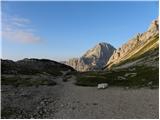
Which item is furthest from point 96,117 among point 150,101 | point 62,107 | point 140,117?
point 150,101

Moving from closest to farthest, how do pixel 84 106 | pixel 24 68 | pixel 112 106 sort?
pixel 112 106 < pixel 84 106 < pixel 24 68

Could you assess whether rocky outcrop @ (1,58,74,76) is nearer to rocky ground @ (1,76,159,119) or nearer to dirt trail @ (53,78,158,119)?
rocky ground @ (1,76,159,119)

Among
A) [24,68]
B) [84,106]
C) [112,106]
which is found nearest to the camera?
[112,106]

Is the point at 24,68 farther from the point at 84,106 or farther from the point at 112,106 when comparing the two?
the point at 112,106

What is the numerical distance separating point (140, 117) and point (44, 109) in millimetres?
13186

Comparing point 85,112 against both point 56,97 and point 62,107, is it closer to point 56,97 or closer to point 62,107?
point 62,107

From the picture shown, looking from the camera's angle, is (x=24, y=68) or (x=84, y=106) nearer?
(x=84, y=106)

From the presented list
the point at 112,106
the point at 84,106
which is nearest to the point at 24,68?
the point at 84,106

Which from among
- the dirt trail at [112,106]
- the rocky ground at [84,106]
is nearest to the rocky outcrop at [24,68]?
the rocky ground at [84,106]

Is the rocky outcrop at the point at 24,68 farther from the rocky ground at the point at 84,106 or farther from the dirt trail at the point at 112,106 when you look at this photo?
the dirt trail at the point at 112,106

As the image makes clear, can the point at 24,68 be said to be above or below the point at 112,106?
above

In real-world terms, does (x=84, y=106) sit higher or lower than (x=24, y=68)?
lower

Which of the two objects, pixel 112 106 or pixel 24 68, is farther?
pixel 24 68

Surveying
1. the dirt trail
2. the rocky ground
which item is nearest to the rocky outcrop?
the rocky ground
